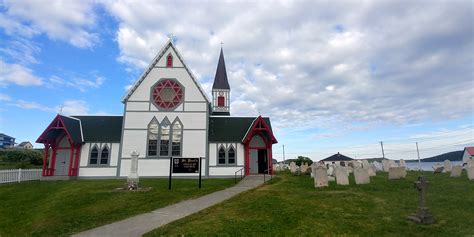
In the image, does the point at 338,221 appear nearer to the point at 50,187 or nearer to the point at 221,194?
the point at 221,194

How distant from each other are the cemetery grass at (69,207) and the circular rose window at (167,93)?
11.4 m

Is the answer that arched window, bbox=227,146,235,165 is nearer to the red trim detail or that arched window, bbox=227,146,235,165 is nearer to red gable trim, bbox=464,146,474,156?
the red trim detail

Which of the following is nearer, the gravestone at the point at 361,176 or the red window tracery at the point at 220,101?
the gravestone at the point at 361,176

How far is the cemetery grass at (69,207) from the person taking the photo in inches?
388

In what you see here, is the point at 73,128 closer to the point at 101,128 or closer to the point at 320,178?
the point at 101,128

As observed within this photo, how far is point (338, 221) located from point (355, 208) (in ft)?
6.24

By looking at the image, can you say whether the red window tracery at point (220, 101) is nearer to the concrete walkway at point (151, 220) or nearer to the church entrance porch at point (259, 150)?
the church entrance porch at point (259, 150)

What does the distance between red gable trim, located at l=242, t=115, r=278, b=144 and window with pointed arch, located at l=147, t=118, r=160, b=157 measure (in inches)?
317

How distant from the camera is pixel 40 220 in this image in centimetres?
1073

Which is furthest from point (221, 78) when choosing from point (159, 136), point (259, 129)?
point (159, 136)

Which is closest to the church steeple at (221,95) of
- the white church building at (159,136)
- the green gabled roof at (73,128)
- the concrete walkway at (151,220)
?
the white church building at (159,136)

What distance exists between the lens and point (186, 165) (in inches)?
696

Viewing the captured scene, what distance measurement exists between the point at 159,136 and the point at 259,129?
917 cm

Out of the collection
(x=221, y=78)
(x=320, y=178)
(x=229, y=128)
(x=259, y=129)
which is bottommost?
(x=320, y=178)
